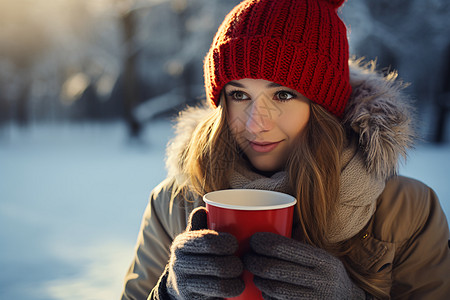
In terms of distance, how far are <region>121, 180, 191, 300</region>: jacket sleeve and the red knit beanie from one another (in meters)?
0.58

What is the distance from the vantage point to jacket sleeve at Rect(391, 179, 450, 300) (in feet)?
3.77

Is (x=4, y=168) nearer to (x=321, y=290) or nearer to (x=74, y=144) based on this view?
(x=74, y=144)

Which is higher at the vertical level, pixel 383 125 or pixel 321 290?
pixel 383 125

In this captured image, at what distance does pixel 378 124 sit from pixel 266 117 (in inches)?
16.0

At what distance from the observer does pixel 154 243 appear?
1398mm

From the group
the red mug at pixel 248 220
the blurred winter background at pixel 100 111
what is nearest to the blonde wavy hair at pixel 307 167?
the red mug at pixel 248 220

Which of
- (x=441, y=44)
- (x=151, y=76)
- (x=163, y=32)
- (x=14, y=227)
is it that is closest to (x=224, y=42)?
(x=14, y=227)

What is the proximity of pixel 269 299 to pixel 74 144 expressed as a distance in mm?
9318

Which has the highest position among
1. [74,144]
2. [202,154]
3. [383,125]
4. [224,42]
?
[224,42]

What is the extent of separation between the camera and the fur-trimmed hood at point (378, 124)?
117cm

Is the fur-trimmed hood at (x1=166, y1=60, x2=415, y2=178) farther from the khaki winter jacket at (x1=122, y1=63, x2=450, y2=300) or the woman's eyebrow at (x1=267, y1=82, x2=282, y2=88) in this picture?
the woman's eyebrow at (x1=267, y1=82, x2=282, y2=88)

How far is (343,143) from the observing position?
1.25 metres

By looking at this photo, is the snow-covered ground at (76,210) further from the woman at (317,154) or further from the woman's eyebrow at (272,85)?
the woman's eyebrow at (272,85)

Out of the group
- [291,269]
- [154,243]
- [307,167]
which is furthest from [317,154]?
[154,243]
